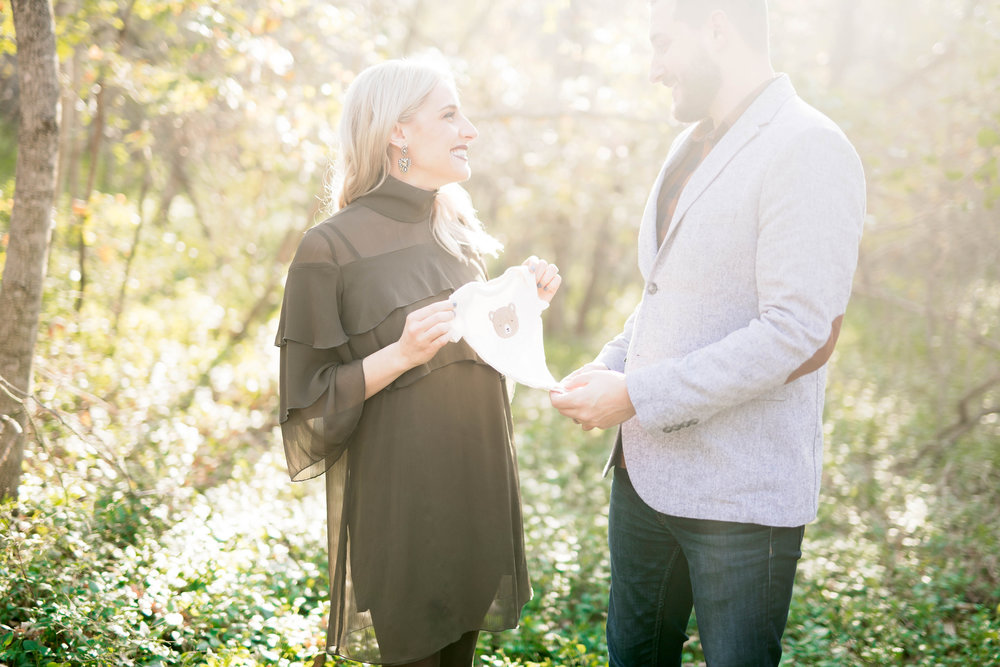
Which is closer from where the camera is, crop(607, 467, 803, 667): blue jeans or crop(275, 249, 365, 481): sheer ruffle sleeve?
crop(607, 467, 803, 667): blue jeans

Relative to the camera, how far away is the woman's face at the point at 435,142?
2458mm

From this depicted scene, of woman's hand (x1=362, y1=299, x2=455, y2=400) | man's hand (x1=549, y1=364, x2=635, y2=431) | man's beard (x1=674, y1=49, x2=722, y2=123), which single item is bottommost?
man's hand (x1=549, y1=364, x2=635, y2=431)

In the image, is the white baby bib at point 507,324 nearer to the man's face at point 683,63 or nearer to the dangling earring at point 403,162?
the dangling earring at point 403,162

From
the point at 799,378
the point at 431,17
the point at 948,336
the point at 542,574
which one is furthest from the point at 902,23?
the point at 799,378

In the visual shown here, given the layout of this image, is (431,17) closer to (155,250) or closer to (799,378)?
(155,250)

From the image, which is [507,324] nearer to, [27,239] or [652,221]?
[652,221]

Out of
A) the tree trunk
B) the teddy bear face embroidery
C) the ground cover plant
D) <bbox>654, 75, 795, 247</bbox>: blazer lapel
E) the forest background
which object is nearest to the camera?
<bbox>654, 75, 795, 247</bbox>: blazer lapel

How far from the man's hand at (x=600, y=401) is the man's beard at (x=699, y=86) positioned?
0.75m

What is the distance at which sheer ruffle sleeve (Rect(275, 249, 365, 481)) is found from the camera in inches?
87.3

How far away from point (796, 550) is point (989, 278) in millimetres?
6235

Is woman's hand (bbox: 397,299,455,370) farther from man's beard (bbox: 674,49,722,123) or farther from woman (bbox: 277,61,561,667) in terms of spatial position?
man's beard (bbox: 674,49,722,123)

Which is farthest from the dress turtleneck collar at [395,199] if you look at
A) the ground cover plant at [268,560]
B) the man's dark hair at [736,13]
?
the ground cover plant at [268,560]

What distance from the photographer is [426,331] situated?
2.08 metres

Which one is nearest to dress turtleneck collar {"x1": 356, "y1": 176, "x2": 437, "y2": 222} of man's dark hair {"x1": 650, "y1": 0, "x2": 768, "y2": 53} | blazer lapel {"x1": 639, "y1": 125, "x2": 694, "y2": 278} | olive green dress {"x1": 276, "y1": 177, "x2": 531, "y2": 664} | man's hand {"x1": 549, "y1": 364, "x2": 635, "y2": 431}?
olive green dress {"x1": 276, "y1": 177, "x2": 531, "y2": 664}
